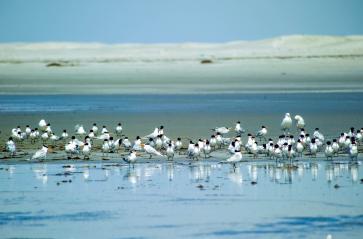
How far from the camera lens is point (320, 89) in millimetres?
37812

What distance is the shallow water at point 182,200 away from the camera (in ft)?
41.4

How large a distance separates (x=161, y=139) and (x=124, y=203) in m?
6.00

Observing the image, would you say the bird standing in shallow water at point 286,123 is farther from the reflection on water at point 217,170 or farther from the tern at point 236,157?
the tern at point 236,157

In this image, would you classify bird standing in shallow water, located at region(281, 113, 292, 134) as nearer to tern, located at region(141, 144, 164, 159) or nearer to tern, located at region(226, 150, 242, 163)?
tern, located at region(141, 144, 164, 159)

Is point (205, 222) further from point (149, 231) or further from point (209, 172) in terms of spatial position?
point (209, 172)

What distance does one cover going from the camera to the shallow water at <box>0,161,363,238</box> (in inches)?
497

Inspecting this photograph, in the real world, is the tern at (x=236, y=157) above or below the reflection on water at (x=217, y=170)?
above

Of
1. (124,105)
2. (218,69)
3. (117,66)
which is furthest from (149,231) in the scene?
(117,66)

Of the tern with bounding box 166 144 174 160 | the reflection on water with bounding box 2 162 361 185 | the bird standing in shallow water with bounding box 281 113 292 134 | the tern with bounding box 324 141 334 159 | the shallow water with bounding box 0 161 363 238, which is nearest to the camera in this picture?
the shallow water with bounding box 0 161 363 238

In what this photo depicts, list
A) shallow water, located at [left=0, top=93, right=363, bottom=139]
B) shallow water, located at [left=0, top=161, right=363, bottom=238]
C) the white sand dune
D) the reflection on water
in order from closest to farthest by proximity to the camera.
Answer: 1. shallow water, located at [left=0, top=161, right=363, bottom=238]
2. the reflection on water
3. shallow water, located at [left=0, top=93, right=363, bottom=139]
4. the white sand dune

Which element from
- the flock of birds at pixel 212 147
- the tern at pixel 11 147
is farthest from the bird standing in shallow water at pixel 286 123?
the tern at pixel 11 147

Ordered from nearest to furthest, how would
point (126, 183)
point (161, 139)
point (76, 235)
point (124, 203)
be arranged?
1. point (76, 235)
2. point (124, 203)
3. point (126, 183)
4. point (161, 139)

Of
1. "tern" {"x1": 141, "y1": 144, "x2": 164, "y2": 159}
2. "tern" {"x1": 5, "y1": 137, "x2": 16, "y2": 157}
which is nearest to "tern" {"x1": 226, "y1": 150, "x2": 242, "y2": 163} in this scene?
"tern" {"x1": 141, "y1": 144, "x2": 164, "y2": 159}

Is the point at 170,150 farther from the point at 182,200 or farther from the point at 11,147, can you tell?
the point at 182,200
